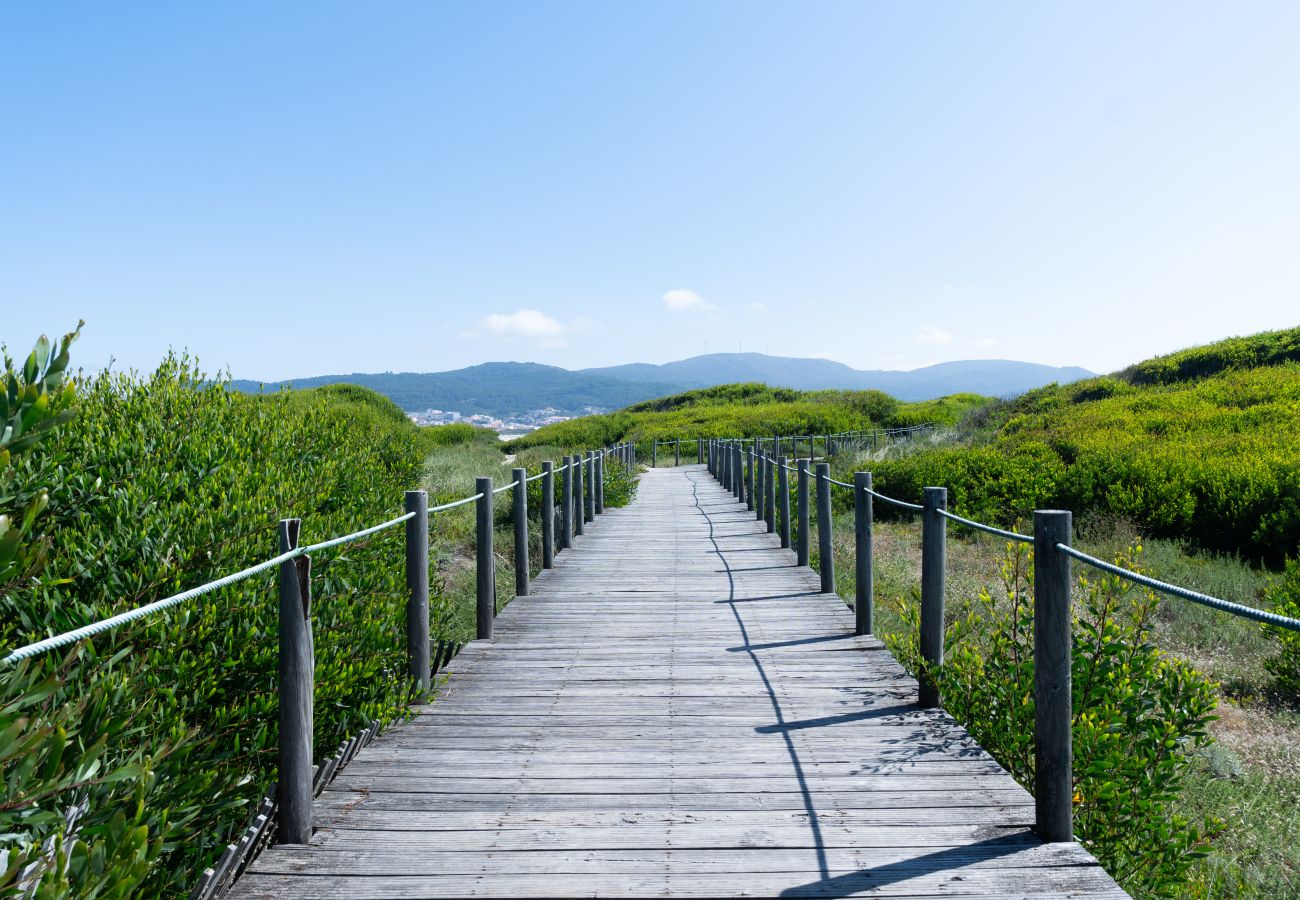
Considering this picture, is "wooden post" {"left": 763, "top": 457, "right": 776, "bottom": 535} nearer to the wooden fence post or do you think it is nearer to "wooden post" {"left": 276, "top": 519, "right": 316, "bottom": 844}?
the wooden fence post

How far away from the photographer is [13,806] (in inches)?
70.4

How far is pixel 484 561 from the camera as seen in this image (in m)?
5.99

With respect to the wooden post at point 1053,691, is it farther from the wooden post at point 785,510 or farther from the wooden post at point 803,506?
the wooden post at point 785,510

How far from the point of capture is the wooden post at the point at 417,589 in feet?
15.6

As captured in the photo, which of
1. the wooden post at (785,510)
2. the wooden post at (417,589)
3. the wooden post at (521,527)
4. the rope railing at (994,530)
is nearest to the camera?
the rope railing at (994,530)

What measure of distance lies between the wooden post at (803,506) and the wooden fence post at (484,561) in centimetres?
369

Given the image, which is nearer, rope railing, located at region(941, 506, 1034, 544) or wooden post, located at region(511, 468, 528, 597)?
rope railing, located at region(941, 506, 1034, 544)

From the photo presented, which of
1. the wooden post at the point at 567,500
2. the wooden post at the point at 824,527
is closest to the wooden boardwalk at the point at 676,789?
the wooden post at the point at 824,527

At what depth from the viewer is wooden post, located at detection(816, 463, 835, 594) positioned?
7.44 meters

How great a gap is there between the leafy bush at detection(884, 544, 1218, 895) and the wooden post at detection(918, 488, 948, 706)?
8 centimetres

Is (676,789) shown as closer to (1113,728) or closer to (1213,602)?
(1113,728)

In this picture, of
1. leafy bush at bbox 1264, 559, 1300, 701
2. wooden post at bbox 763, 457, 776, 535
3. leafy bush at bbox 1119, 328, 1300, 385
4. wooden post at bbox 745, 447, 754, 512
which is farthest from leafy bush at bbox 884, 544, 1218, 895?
leafy bush at bbox 1119, 328, 1300, 385

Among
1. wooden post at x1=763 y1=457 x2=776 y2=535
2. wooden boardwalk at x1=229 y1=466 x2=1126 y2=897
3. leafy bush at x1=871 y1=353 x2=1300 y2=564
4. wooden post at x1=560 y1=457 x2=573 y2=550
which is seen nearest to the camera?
wooden boardwalk at x1=229 y1=466 x2=1126 y2=897

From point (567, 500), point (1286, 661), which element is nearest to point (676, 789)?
point (1286, 661)
